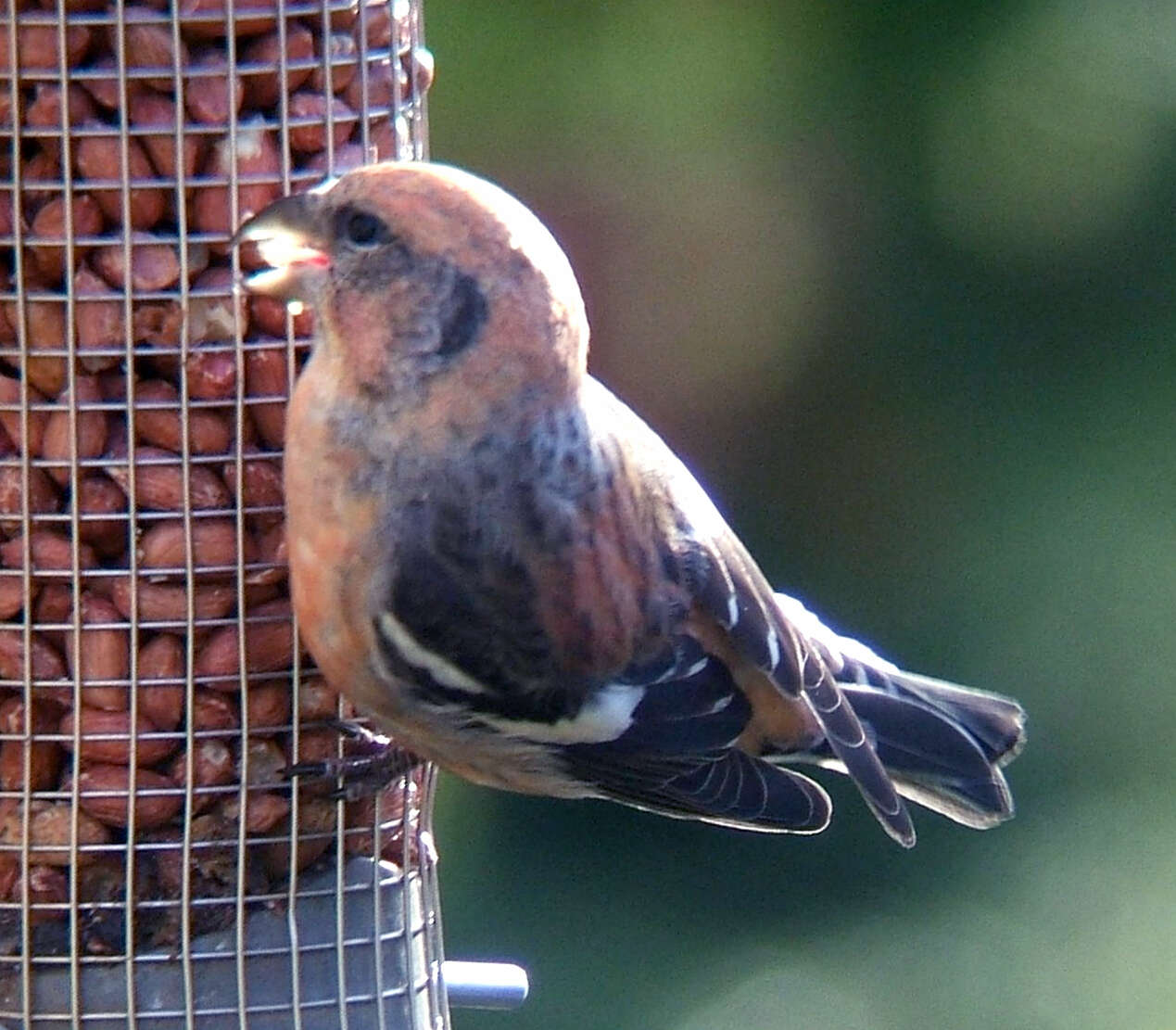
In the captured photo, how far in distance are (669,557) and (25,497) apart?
0.84 meters

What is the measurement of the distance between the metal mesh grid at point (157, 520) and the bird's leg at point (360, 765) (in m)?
0.04

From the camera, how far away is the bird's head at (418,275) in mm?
2865

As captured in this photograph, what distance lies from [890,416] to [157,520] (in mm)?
3954

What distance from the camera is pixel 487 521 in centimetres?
300

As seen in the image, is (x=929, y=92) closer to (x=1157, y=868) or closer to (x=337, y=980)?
(x=1157, y=868)

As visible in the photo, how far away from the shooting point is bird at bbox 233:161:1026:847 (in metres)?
2.91

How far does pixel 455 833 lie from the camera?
6090mm

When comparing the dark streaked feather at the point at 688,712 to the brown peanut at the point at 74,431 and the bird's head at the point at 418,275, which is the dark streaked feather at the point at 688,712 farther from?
the brown peanut at the point at 74,431

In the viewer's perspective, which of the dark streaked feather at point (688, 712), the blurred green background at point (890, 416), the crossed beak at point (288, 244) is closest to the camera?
the crossed beak at point (288, 244)

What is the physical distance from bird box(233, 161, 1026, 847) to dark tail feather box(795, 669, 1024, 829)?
48cm

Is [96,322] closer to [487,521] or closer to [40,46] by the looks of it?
[40,46]

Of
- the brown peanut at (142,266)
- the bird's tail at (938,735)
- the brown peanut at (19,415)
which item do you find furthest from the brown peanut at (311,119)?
the bird's tail at (938,735)

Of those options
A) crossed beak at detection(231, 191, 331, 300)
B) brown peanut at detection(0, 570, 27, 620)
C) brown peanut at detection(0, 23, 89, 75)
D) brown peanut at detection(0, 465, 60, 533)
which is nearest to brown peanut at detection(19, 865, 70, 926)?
brown peanut at detection(0, 570, 27, 620)

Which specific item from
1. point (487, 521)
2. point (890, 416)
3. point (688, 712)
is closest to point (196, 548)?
point (487, 521)
